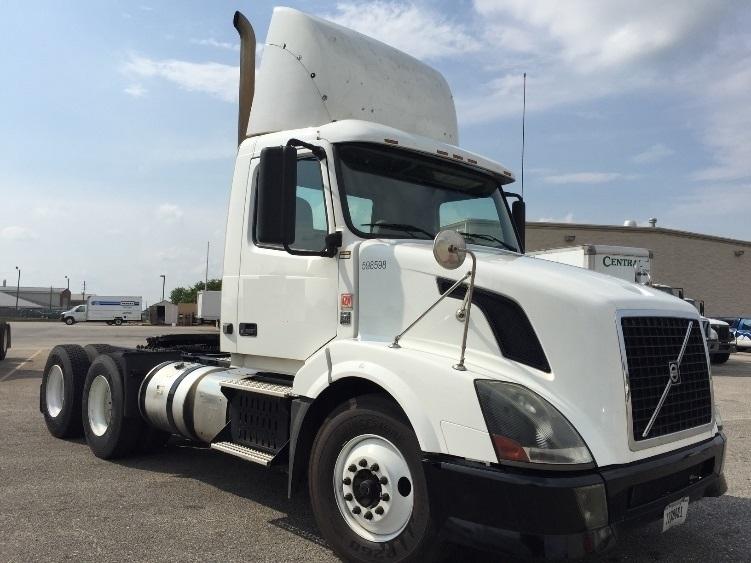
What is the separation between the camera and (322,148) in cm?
432

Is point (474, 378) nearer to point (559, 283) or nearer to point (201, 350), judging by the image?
point (559, 283)

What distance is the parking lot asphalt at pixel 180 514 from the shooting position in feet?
13.3

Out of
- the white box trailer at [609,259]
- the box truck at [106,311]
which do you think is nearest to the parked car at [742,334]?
the white box trailer at [609,259]

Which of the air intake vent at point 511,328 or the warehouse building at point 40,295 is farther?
the warehouse building at point 40,295

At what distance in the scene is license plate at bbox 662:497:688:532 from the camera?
340 centimetres

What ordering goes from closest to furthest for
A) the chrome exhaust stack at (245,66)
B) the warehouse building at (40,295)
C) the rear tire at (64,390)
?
the chrome exhaust stack at (245,66)
the rear tire at (64,390)
the warehouse building at (40,295)

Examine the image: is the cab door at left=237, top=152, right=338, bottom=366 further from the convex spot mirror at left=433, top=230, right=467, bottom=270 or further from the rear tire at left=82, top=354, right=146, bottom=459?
the rear tire at left=82, top=354, right=146, bottom=459

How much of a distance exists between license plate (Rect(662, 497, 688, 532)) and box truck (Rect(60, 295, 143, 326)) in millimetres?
59951

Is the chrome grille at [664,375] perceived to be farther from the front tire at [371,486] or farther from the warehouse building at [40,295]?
the warehouse building at [40,295]

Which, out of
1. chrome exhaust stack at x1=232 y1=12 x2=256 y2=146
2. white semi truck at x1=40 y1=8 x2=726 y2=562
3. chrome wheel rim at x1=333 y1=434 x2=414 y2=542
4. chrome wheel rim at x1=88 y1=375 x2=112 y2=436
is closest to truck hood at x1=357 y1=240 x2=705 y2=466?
white semi truck at x1=40 y1=8 x2=726 y2=562

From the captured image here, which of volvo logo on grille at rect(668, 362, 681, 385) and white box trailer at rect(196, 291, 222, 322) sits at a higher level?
white box trailer at rect(196, 291, 222, 322)

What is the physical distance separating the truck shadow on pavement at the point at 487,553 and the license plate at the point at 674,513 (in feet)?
0.19

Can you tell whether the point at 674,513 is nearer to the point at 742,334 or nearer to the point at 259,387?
the point at 259,387

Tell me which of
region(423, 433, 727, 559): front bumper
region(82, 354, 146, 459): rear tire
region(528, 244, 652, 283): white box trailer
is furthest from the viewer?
region(528, 244, 652, 283): white box trailer
